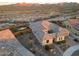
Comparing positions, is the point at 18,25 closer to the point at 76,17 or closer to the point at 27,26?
the point at 27,26

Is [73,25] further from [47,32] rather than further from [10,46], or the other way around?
[10,46]

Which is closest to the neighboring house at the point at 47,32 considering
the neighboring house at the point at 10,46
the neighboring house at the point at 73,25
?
the neighboring house at the point at 73,25

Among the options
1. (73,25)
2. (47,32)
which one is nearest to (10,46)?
(47,32)

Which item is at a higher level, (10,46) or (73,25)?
(73,25)

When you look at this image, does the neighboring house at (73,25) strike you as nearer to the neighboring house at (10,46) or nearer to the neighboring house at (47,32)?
the neighboring house at (47,32)

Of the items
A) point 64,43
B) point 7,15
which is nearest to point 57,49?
point 64,43
